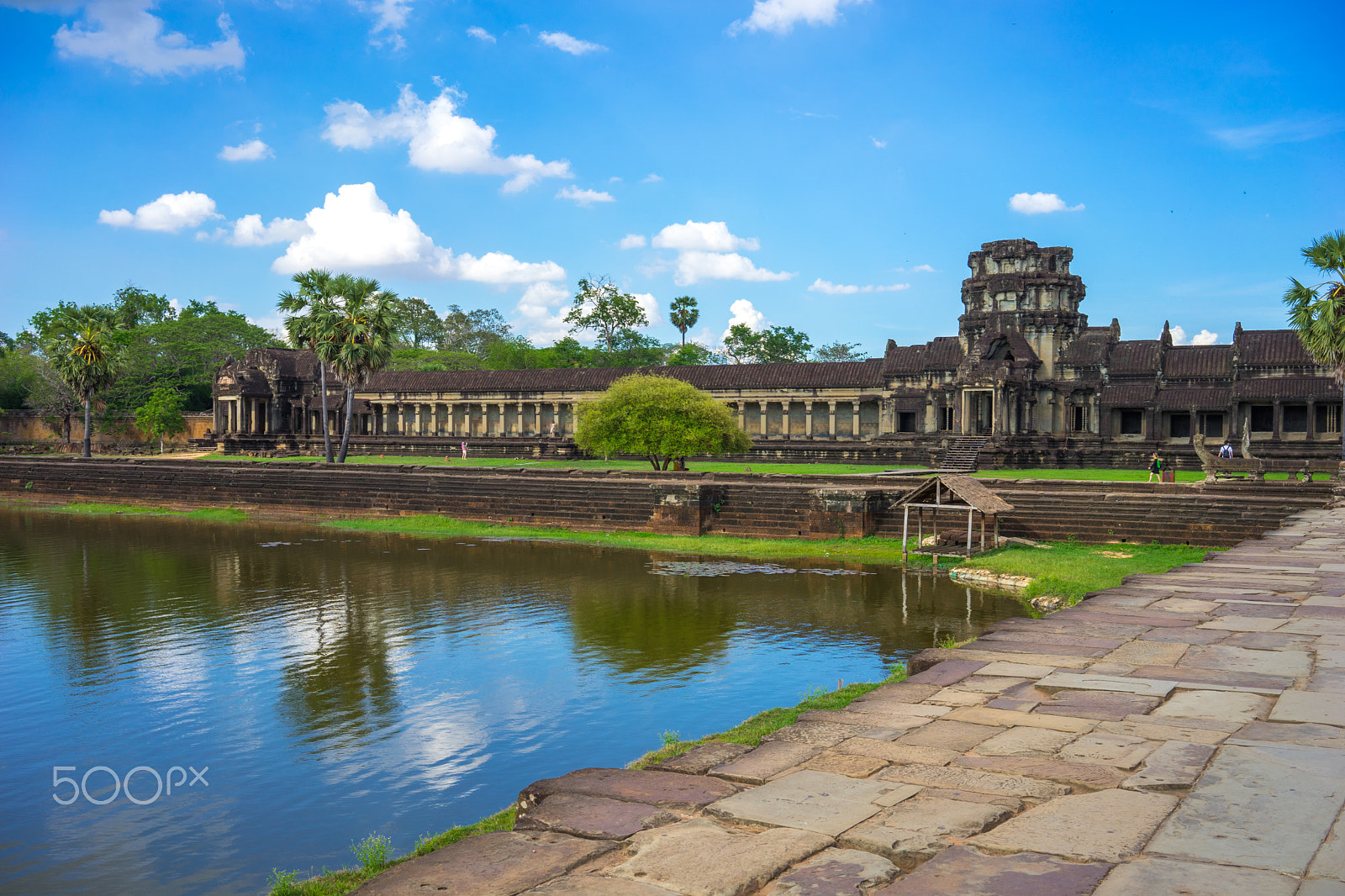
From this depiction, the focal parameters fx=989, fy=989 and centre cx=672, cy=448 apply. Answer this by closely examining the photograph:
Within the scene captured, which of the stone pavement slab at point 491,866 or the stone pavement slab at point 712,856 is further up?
the stone pavement slab at point 712,856

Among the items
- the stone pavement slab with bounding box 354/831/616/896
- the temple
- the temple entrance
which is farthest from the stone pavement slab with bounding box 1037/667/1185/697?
the temple entrance

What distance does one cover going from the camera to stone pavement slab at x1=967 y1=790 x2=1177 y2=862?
4.70 metres

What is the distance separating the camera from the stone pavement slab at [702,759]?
21.1 feet

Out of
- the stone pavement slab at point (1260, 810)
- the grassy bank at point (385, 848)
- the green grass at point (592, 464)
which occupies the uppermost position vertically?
the green grass at point (592, 464)

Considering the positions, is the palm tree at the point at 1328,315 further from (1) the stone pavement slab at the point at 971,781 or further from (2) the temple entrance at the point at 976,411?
(1) the stone pavement slab at the point at 971,781

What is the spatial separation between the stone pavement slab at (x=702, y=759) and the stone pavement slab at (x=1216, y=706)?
3.03 m

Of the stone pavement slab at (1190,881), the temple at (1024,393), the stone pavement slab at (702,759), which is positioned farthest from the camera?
the temple at (1024,393)

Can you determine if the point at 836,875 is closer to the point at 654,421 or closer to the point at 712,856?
the point at 712,856

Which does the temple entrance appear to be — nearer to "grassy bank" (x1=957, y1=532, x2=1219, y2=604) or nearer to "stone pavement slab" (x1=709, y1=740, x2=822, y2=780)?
"grassy bank" (x1=957, y1=532, x2=1219, y2=604)

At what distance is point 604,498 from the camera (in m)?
30.7

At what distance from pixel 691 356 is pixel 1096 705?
75003 mm

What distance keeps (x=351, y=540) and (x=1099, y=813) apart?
26630 millimetres

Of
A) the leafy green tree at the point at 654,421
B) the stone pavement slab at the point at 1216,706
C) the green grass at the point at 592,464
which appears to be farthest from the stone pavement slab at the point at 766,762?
the leafy green tree at the point at 654,421

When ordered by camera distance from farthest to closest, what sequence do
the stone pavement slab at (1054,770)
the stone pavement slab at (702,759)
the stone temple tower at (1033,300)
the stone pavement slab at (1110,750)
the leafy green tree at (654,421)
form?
the stone temple tower at (1033,300), the leafy green tree at (654,421), the stone pavement slab at (702,759), the stone pavement slab at (1110,750), the stone pavement slab at (1054,770)
